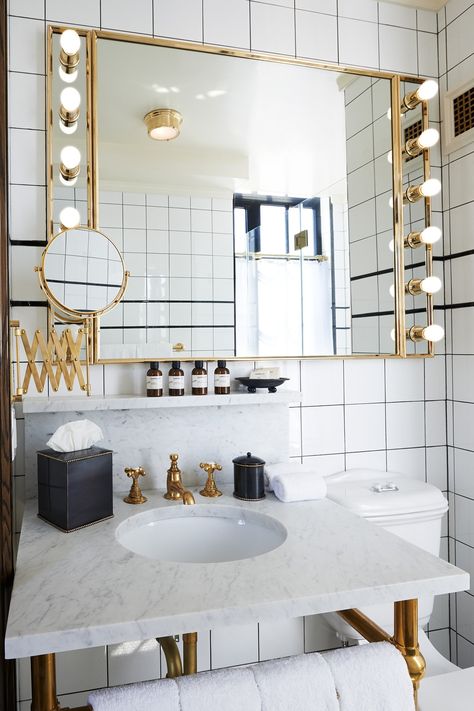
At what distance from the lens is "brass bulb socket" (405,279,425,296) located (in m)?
1.83

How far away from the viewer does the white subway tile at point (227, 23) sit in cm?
167

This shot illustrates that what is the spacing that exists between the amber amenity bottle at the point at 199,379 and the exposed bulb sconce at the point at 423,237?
89 centimetres

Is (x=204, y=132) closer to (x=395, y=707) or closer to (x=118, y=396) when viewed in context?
(x=118, y=396)

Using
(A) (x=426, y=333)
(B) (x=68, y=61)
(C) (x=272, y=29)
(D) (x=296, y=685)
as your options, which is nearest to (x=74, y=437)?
(D) (x=296, y=685)

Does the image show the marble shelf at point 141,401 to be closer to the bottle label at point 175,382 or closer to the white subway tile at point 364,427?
the bottle label at point 175,382

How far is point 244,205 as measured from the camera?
1657mm

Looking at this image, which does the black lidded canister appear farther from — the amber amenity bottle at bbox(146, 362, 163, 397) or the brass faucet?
the amber amenity bottle at bbox(146, 362, 163, 397)

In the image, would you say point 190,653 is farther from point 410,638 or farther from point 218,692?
point 410,638

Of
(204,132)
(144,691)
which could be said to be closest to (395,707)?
(144,691)

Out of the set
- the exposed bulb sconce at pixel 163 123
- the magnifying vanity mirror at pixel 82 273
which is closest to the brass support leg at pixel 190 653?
the magnifying vanity mirror at pixel 82 273

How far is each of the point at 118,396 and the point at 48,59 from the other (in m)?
1.01

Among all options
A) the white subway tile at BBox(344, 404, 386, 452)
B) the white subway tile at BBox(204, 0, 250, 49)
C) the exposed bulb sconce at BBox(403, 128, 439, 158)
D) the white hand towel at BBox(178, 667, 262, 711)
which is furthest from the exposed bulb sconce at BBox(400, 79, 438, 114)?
the white hand towel at BBox(178, 667, 262, 711)

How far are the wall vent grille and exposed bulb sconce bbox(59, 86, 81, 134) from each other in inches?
50.2

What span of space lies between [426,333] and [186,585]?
1252mm
